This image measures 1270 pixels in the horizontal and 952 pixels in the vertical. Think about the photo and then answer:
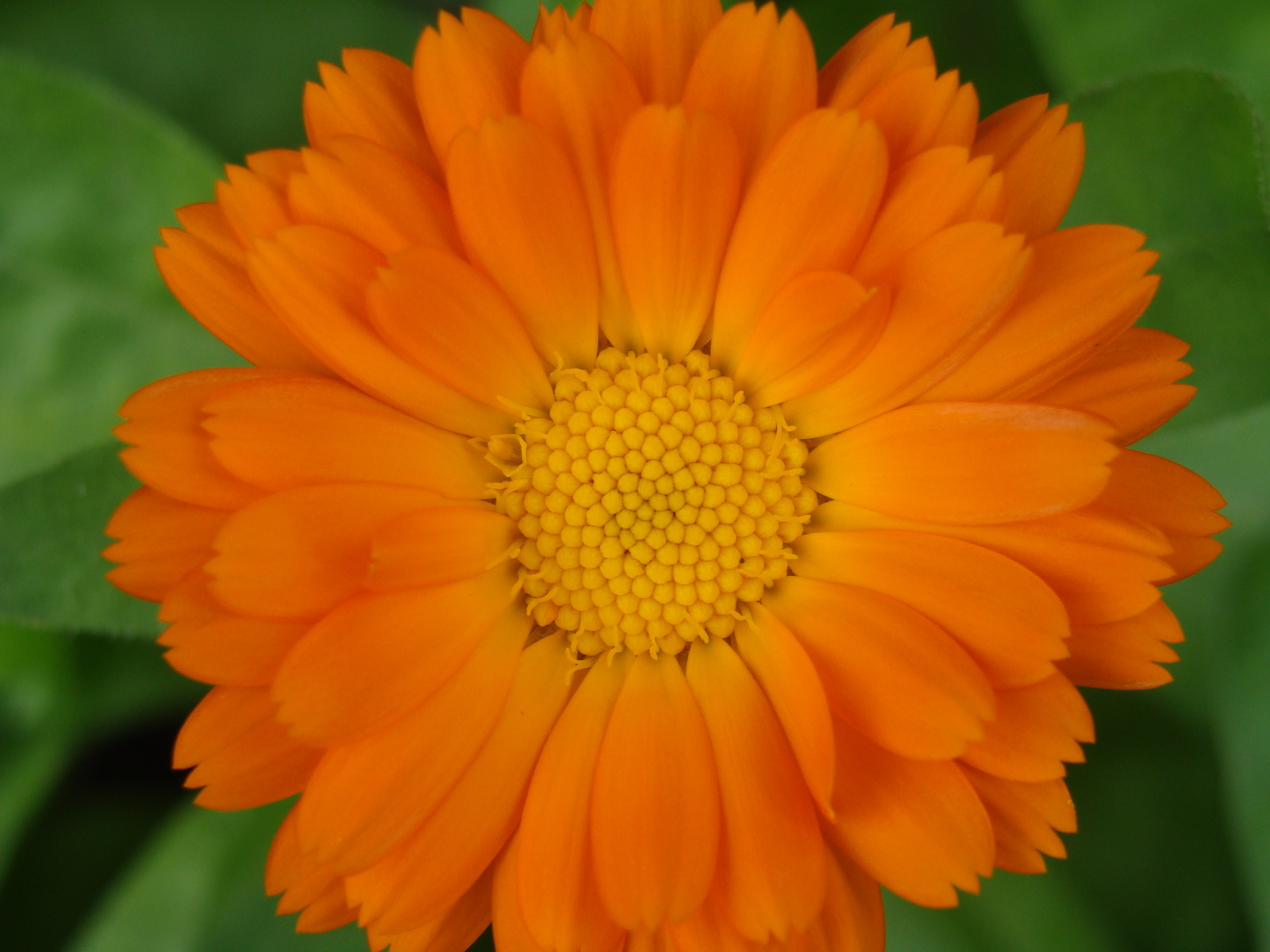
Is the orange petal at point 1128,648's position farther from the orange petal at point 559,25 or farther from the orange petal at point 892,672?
the orange petal at point 559,25

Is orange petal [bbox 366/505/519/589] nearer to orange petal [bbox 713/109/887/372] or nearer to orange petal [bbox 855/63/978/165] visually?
orange petal [bbox 713/109/887/372]

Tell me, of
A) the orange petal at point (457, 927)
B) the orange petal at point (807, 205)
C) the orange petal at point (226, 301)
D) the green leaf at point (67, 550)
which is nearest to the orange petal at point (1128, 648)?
the orange petal at point (807, 205)

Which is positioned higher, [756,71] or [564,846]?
[756,71]

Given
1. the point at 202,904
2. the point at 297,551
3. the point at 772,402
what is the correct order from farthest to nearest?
the point at 202,904
the point at 772,402
the point at 297,551

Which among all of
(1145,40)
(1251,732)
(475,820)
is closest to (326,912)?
(475,820)

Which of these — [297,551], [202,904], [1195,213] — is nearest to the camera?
[297,551]

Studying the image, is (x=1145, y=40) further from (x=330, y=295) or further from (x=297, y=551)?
(x=297, y=551)

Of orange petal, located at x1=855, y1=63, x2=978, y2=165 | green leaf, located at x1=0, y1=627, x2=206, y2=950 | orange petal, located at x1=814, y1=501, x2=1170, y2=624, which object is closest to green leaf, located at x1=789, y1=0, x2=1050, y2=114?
orange petal, located at x1=855, y1=63, x2=978, y2=165

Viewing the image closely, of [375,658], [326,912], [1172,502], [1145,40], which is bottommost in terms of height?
[326,912]
